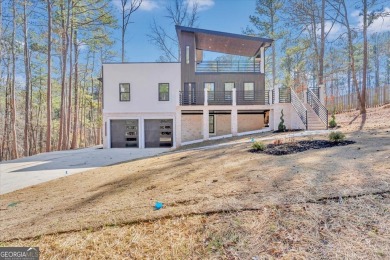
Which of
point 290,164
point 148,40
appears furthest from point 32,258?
point 148,40

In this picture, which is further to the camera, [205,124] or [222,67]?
[222,67]

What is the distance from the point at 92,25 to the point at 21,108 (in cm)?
1550

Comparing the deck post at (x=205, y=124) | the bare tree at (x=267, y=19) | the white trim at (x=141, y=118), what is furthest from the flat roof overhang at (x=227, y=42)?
the bare tree at (x=267, y=19)

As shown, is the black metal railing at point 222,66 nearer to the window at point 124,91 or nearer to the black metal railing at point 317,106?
the black metal railing at point 317,106

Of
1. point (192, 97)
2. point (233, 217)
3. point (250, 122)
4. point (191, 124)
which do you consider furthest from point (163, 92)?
point (233, 217)

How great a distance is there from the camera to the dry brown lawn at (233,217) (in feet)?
7.43

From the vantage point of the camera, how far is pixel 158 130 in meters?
16.8

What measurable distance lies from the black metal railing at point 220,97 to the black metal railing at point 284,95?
355cm

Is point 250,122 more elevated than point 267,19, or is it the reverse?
point 267,19

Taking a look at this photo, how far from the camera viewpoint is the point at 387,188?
9.80 ft

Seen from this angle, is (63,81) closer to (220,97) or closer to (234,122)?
(220,97)

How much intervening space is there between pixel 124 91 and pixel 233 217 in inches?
610

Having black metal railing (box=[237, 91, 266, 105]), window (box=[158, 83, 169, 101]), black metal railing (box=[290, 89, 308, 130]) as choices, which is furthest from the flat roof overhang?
black metal railing (box=[290, 89, 308, 130])

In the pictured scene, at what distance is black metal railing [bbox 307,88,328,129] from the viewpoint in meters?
12.4
